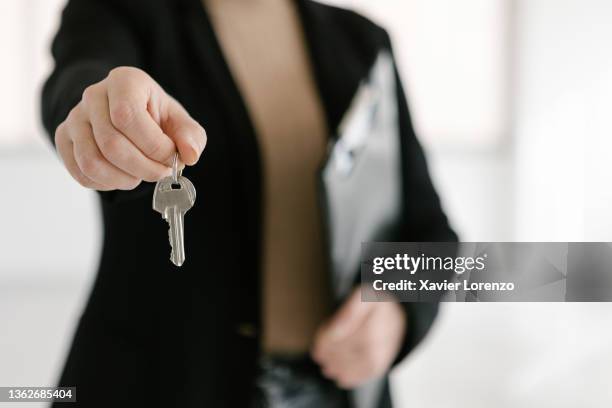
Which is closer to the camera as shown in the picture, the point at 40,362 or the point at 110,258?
the point at 110,258

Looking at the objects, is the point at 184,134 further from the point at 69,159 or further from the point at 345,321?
the point at 345,321

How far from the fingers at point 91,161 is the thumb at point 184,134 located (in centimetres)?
2

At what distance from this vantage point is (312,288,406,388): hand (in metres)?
0.38

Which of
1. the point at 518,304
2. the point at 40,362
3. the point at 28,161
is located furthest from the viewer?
the point at 28,161

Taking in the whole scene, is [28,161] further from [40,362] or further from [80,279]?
[40,362]

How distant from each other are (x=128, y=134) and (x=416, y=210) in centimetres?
25

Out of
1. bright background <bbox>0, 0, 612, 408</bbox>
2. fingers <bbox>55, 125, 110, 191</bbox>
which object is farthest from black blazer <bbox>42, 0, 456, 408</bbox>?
bright background <bbox>0, 0, 612, 408</bbox>

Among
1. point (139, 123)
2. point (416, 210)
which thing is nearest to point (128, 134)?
point (139, 123)

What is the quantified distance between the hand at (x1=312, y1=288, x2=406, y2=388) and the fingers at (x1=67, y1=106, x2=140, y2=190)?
20 centimetres

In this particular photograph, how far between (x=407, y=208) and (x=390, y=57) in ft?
→ 0.34

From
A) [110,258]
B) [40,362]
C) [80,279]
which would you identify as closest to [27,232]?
[80,279]

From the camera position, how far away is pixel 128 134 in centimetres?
20

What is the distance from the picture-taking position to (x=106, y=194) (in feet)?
0.86

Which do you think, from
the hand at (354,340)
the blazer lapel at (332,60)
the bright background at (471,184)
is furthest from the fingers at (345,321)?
the bright background at (471,184)
